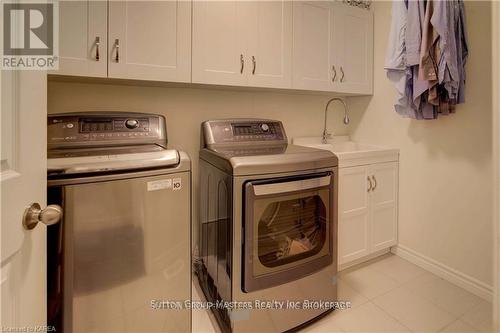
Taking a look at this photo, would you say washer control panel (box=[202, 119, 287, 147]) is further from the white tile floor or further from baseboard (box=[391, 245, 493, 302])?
baseboard (box=[391, 245, 493, 302])

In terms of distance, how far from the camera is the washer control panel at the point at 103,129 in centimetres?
133

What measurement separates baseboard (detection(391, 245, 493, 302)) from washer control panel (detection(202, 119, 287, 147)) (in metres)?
1.45

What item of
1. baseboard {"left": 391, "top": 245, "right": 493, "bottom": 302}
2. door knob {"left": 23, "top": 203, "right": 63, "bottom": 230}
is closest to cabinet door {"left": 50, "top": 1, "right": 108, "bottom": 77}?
door knob {"left": 23, "top": 203, "right": 63, "bottom": 230}

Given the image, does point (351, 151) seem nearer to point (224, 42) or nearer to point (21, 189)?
point (224, 42)

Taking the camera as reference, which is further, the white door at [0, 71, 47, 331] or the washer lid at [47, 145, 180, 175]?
the washer lid at [47, 145, 180, 175]

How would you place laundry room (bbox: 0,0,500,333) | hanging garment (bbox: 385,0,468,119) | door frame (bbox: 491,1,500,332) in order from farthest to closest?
hanging garment (bbox: 385,0,468,119) → laundry room (bbox: 0,0,500,333) → door frame (bbox: 491,1,500,332)

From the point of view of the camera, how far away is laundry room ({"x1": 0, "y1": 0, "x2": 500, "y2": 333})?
97cm

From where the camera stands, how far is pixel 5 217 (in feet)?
1.83

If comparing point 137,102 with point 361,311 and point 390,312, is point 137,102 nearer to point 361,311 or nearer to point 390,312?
point 361,311

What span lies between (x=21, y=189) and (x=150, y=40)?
120 cm

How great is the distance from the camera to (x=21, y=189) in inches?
24.3

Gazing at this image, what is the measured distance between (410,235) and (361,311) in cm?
95

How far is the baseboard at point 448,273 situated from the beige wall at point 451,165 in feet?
0.11

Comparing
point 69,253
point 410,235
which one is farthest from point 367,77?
point 69,253
